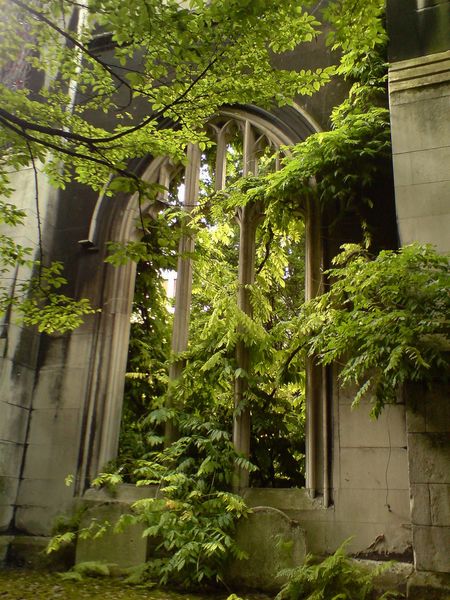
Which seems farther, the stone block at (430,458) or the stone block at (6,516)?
the stone block at (6,516)

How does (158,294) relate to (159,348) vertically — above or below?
above

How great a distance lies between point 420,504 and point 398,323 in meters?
1.37

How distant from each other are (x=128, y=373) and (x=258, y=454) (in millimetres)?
2041

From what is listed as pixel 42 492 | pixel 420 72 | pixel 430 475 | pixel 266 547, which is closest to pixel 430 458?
pixel 430 475

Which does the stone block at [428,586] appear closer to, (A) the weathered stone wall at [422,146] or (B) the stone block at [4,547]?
(A) the weathered stone wall at [422,146]

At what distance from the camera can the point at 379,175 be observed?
647 cm

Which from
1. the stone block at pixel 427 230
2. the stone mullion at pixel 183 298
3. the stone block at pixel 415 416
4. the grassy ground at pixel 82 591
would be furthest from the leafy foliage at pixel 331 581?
the stone block at pixel 427 230

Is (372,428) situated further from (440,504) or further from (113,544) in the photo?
(113,544)

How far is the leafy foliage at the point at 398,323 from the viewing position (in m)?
4.33

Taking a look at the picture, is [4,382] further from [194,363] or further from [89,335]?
[194,363]

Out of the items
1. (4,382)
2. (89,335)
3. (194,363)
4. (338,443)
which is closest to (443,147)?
(338,443)

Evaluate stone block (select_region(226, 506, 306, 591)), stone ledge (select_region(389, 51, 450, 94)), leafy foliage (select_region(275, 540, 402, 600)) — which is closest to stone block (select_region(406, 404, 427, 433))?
leafy foliage (select_region(275, 540, 402, 600))

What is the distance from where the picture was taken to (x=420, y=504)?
14.4ft

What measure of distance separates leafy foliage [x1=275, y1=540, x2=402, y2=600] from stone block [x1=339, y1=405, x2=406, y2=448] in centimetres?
119
